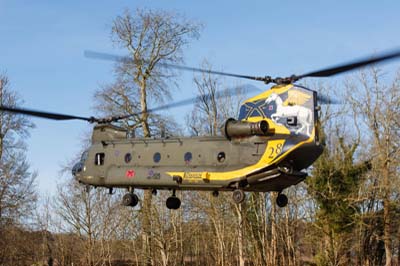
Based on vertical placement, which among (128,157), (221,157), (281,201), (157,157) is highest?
(128,157)

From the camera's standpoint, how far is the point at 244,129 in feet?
49.5

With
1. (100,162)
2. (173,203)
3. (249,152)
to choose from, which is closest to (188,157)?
(249,152)

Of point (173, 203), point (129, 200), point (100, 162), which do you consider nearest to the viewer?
point (129, 200)

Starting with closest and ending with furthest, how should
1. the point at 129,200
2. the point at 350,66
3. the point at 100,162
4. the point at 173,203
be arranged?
1. the point at 350,66
2. the point at 129,200
3. the point at 173,203
4. the point at 100,162

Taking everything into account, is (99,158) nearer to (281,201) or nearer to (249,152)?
(249,152)

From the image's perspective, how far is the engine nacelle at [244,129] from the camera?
1486 centimetres

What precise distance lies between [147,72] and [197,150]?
65.9 feet

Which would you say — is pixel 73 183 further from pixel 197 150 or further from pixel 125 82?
pixel 197 150

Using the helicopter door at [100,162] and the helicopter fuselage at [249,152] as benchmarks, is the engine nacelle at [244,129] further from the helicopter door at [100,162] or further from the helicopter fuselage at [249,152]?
the helicopter door at [100,162]

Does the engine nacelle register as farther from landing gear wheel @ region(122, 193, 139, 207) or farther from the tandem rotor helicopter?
landing gear wheel @ region(122, 193, 139, 207)

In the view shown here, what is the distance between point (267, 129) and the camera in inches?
587

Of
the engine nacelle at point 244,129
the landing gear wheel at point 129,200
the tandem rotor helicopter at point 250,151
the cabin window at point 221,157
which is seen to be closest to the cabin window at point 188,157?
the tandem rotor helicopter at point 250,151

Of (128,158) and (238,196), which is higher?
(128,158)

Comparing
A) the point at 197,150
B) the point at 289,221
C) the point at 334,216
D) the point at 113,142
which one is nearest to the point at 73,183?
the point at 289,221
